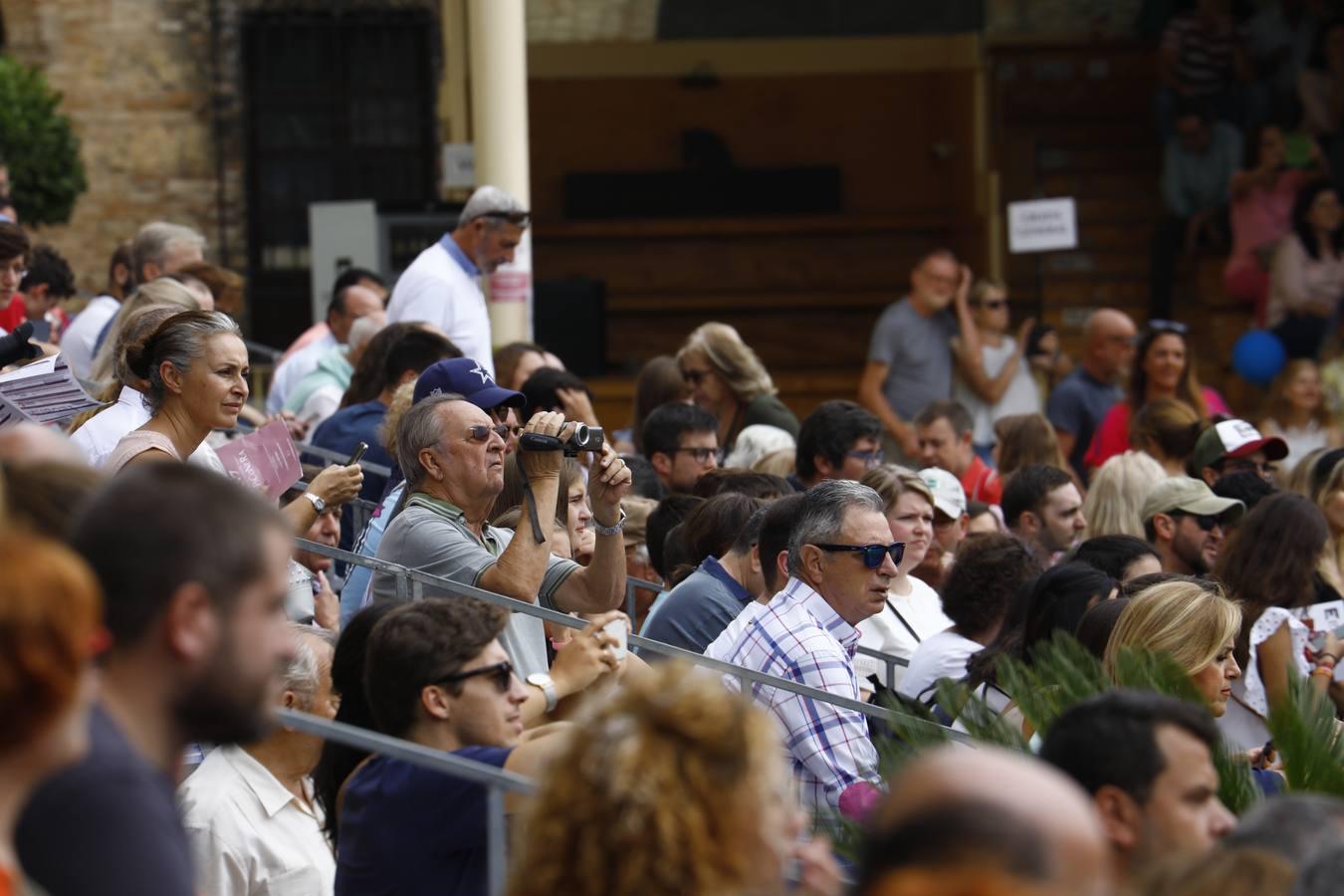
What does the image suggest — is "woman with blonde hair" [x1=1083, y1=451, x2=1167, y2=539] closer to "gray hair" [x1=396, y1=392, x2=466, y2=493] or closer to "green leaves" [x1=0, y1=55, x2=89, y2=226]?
"gray hair" [x1=396, y1=392, x2=466, y2=493]

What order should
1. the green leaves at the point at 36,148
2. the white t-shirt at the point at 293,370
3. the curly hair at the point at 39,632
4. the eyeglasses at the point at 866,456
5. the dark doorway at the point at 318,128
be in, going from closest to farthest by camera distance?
the curly hair at the point at 39,632 < the eyeglasses at the point at 866,456 < the white t-shirt at the point at 293,370 < the green leaves at the point at 36,148 < the dark doorway at the point at 318,128

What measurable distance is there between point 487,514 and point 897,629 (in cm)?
149

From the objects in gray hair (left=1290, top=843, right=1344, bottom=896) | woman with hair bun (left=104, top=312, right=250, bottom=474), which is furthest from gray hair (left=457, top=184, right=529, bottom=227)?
gray hair (left=1290, top=843, right=1344, bottom=896)

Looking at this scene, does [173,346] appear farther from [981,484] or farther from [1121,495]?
[981,484]

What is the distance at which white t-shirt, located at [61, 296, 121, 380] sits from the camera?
8.27 meters

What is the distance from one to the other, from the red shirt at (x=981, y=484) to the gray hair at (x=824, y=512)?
128 inches

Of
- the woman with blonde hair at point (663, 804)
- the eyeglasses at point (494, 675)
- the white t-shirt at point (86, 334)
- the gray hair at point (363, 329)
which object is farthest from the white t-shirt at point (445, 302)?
the woman with blonde hair at point (663, 804)

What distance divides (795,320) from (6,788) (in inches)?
546

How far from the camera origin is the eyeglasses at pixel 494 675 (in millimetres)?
3740

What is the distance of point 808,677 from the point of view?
4.80m

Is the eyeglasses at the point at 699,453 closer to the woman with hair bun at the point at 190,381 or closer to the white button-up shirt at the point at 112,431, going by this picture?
the white button-up shirt at the point at 112,431

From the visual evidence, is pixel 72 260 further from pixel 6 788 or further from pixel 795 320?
pixel 6 788

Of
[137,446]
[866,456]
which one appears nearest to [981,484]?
[866,456]

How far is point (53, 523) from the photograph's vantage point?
2697 millimetres
